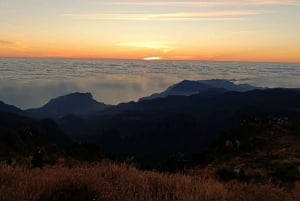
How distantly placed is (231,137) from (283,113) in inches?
5138

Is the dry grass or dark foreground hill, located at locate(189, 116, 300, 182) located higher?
the dry grass

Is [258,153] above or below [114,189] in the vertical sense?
below

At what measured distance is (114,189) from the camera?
7.29m

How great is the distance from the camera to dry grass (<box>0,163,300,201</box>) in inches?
274

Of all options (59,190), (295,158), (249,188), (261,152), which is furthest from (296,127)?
(59,190)

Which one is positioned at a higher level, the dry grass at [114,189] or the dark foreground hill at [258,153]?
the dry grass at [114,189]

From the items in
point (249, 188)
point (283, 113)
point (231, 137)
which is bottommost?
point (283, 113)

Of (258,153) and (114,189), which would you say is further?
(258,153)

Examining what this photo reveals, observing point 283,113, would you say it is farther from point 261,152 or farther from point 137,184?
point 137,184

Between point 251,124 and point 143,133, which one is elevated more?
point 251,124

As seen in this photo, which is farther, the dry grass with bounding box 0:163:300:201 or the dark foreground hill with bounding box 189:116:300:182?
the dark foreground hill with bounding box 189:116:300:182

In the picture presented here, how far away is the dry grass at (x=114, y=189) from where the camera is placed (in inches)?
274

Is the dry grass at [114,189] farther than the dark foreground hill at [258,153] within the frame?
No

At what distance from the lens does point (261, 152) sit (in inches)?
1157
